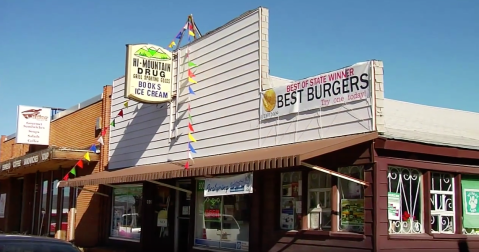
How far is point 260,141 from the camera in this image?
516 inches

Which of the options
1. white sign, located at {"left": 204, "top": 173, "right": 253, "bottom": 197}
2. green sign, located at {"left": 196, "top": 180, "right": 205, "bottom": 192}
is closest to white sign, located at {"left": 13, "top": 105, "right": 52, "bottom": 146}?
green sign, located at {"left": 196, "top": 180, "right": 205, "bottom": 192}

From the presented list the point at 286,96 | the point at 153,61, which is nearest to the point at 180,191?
the point at 153,61

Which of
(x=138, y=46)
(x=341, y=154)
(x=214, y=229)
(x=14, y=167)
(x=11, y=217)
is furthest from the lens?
(x=11, y=217)

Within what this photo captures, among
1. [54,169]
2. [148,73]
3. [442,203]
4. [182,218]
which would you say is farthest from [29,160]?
[442,203]

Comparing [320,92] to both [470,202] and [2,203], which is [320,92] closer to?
[470,202]

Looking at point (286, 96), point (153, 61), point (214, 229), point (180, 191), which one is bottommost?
point (214, 229)

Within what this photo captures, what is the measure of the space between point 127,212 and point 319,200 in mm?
8815

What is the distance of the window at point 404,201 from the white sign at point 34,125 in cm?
1665

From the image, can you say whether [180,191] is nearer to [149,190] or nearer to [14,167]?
[149,190]

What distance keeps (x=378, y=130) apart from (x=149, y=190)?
29.4 ft

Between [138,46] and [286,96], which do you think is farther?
[138,46]

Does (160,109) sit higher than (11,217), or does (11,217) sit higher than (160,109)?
(160,109)

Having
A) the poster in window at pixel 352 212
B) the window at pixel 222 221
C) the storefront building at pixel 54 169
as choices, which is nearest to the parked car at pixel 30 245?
the poster in window at pixel 352 212

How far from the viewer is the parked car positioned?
6.51m
